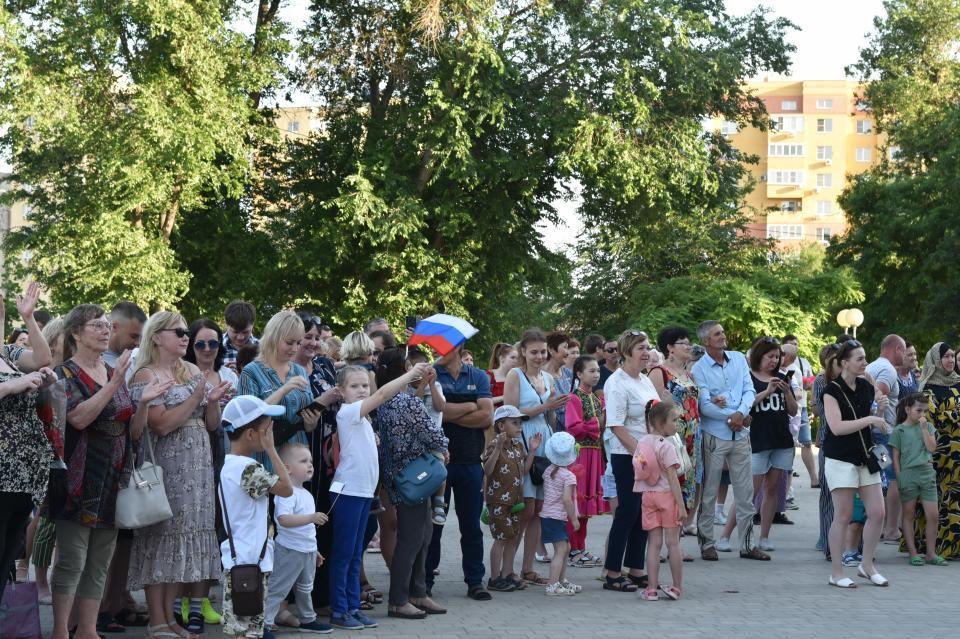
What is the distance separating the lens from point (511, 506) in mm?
9797

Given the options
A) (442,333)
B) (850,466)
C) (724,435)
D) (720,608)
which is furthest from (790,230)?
(442,333)

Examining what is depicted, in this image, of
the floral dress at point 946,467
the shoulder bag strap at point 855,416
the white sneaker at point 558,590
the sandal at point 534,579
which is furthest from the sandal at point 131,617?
the floral dress at point 946,467

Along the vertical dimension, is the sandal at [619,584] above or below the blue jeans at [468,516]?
below

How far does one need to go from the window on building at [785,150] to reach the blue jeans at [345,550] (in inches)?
4084

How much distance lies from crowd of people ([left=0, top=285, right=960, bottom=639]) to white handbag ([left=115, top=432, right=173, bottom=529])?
0.06 metres

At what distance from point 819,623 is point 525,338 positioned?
335 centimetres

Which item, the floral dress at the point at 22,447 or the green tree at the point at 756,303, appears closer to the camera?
the floral dress at the point at 22,447

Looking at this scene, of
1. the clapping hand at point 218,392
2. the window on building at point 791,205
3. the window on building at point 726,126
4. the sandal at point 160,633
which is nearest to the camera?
the clapping hand at point 218,392

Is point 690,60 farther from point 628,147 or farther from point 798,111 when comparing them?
point 798,111

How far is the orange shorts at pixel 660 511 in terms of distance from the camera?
952cm

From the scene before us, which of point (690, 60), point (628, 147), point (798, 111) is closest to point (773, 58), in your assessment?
point (690, 60)

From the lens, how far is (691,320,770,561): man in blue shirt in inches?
458

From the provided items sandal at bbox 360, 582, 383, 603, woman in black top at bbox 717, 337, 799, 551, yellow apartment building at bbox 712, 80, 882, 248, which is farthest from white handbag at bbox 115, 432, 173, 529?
yellow apartment building at bbox 712, 80, 882, 248

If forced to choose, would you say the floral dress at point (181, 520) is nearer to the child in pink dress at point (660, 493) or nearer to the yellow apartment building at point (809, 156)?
the child in pink dress at point (660, 493)
